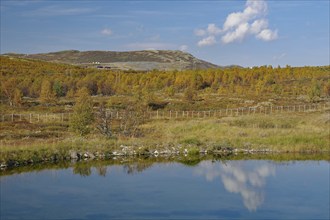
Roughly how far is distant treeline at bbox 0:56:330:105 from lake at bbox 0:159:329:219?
4531 centimetres

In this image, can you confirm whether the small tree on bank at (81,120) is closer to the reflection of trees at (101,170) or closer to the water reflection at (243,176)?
the reflection of trees at (101,170)

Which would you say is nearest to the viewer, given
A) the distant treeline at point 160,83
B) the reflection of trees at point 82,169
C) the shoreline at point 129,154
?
the reflection of trees at point 82,169

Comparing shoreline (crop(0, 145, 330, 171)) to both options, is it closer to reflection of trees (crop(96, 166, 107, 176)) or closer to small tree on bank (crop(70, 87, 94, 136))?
reflection of trees (crop(96, 166, 107, 176))

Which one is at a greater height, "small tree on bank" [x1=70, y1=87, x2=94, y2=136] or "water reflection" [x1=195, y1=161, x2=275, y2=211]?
"small tree on bank" [x1=70, y1=87, x2=94, y2=136]

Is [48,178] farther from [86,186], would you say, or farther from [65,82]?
[65,82]

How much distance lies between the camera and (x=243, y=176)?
2538 centimetres

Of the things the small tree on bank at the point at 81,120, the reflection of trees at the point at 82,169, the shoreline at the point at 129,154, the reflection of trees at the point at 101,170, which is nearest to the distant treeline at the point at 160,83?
the small tree on bank at the point at 81,120

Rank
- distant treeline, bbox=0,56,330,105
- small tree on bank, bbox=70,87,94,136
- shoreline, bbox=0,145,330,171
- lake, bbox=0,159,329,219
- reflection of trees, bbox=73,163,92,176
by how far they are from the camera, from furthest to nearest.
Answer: distant treeline, bbox=0,56,330,105, small tree on bank, bbox=70,87,94,136, shoreline, bbox=0,145,330,171, reflection of trees, bbox=73,163,92,176, lake, bbox=0,159,329,219

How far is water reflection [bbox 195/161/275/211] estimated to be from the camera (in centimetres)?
2078

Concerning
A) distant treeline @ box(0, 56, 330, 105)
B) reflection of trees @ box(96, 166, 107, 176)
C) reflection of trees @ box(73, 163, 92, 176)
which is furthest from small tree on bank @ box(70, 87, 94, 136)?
distant treeline @ box(0, 56, 330, 105)

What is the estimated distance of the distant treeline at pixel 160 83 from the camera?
80.6 meters

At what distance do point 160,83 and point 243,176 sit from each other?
288 feet

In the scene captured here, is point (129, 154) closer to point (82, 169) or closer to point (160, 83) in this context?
point (82, 169)

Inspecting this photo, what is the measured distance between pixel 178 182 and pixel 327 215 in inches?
319
